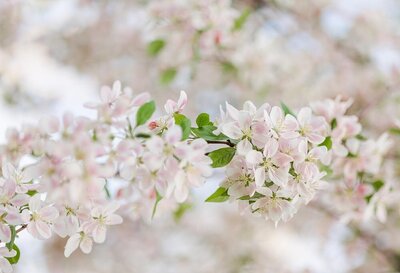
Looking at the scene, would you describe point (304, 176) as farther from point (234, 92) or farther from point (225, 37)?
point (234, 92)

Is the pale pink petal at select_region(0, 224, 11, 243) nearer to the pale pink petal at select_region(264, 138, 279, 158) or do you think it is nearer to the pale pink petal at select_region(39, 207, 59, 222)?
the pale pink petal at select_region(39, 207, 59, 222)

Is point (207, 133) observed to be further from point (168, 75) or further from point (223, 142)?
point (168, 75)

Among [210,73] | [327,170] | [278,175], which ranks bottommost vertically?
[210,73]

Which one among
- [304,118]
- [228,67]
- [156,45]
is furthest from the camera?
[228,67]

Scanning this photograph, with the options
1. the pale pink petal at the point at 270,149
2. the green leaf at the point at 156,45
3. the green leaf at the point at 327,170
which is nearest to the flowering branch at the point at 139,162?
the pale pink petal at the point at 270,149

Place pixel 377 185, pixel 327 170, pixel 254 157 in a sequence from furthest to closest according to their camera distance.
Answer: pixel 377 185
pixel 327 170
pixel 254 157

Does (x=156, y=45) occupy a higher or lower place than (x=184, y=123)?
lower

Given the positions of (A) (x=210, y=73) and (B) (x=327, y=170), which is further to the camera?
(A) (x=210, y=73)

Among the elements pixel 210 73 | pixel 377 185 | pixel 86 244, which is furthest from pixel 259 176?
pixel 210 73
